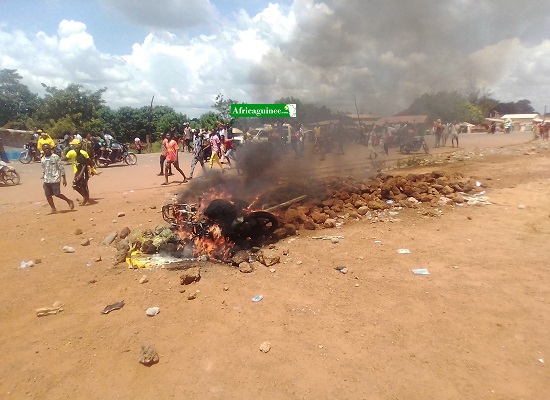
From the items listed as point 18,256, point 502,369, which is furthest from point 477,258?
point 18,256

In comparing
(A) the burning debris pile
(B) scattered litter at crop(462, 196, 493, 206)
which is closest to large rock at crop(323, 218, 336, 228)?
(A) the burning debris pile

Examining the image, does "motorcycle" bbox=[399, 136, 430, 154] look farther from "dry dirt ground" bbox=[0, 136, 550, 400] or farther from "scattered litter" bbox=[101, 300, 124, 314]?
"scattered litter" bbox=[101, 300, 124, 314]

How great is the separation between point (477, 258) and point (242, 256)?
3.09 meters

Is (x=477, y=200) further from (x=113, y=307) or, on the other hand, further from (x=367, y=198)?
(x=113, y=307)

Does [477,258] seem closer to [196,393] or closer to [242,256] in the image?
[242,256]

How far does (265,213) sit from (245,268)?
1.25 meters

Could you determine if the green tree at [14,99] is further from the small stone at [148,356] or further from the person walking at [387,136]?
the small stone at [148,356]

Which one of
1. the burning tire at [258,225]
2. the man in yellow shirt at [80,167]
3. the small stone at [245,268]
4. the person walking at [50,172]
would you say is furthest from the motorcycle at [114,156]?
the small stone at [245,268]

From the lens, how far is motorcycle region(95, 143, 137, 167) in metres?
16.2

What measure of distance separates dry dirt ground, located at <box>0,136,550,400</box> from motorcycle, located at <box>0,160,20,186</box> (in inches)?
275

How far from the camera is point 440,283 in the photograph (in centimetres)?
413

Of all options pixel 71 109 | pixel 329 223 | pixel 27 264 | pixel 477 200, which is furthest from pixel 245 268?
pixel 71 109

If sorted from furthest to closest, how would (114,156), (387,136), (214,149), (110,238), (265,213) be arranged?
(114,156), (387,136), (214,149), (110,238), (265,213)

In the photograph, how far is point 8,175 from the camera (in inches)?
460
